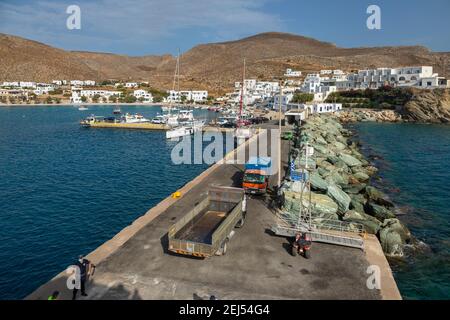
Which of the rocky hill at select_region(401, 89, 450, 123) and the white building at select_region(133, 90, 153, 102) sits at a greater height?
the white building at select_region(133, 90, 153, 102)

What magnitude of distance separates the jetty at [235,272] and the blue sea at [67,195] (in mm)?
6217

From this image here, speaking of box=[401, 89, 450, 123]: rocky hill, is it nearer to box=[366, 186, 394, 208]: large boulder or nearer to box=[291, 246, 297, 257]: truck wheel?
box=[366, 186, 394, 208]: large boulder

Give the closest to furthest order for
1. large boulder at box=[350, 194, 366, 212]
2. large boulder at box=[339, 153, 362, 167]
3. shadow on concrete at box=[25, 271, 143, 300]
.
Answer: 1. shadow on concrete at box=[25, 271, 143, 300]
2. large boulder at box=[350, 194, 366, 212]
3. large boulder at box=[339, 153, 362, 167]

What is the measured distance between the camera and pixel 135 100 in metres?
187

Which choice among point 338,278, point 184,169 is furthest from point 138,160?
point 338,278

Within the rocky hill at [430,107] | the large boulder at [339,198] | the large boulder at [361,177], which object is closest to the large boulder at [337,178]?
the large boulder at [339,198]

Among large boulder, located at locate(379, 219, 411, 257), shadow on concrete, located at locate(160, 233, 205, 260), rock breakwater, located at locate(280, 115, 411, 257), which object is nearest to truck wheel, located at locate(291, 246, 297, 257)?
shadow on concrete, located at locate(160, 233, 205, 260)

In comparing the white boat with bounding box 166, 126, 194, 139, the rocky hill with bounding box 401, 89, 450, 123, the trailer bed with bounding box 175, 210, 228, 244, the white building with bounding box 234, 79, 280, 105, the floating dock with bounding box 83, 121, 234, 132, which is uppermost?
the white building with bounding box 234, 79, 280, 105

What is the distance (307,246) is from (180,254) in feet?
20.1

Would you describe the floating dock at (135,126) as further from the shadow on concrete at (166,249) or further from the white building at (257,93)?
the shadow on concrete at (166,249)

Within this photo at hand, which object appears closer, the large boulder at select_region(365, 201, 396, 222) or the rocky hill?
the large boulder at select_region(365, 201, 396, 222)

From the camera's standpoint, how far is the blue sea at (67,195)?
21734 millimetres

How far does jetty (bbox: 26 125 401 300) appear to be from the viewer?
13545mm

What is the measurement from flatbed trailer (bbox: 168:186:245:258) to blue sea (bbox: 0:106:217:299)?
8.60m
